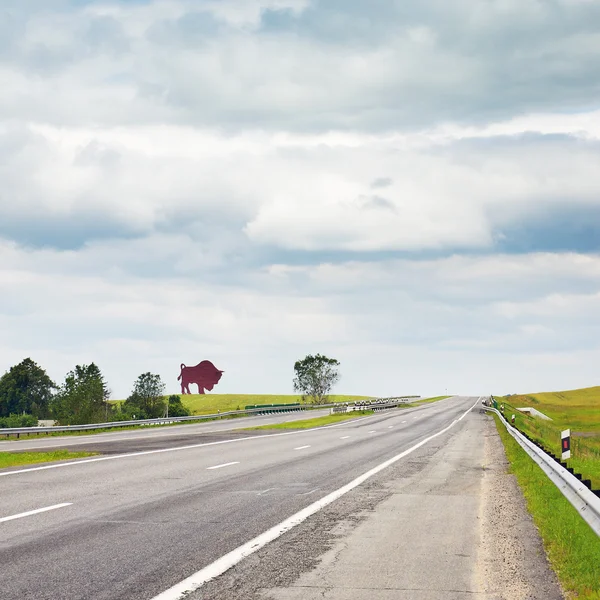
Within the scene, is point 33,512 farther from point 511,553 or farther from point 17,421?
point 17,421

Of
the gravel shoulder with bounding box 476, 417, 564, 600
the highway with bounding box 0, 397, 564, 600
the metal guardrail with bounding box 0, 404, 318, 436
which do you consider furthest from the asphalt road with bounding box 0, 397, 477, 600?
the metal guardrail with bounding box 0, 404, 318, 436

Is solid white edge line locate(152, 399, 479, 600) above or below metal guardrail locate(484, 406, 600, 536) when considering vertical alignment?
below

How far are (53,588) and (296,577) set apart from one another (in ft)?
7.13

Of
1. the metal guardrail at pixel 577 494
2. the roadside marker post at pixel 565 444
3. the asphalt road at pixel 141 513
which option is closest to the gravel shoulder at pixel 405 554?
the asphalt road at pixel 141 513

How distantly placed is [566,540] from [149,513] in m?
5.50

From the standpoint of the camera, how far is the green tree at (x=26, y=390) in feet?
462

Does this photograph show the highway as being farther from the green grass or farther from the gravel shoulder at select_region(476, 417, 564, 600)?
the green grass

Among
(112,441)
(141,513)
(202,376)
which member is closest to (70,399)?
(202,376)

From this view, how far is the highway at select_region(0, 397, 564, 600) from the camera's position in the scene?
6.82 meters

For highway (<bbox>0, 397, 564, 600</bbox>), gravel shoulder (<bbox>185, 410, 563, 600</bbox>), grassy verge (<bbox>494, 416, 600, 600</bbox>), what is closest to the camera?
gravel shoulder (<bbox>185, 410, 563, 600</bbox>)

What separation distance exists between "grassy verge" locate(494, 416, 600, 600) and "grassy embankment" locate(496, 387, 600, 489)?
244 centimetres

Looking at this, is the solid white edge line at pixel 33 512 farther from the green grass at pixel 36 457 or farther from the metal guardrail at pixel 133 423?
the metal guardrail at pixel 133 423

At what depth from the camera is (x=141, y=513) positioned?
10.5 m

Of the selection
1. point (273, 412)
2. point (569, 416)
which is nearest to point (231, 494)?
point (273, 412)
